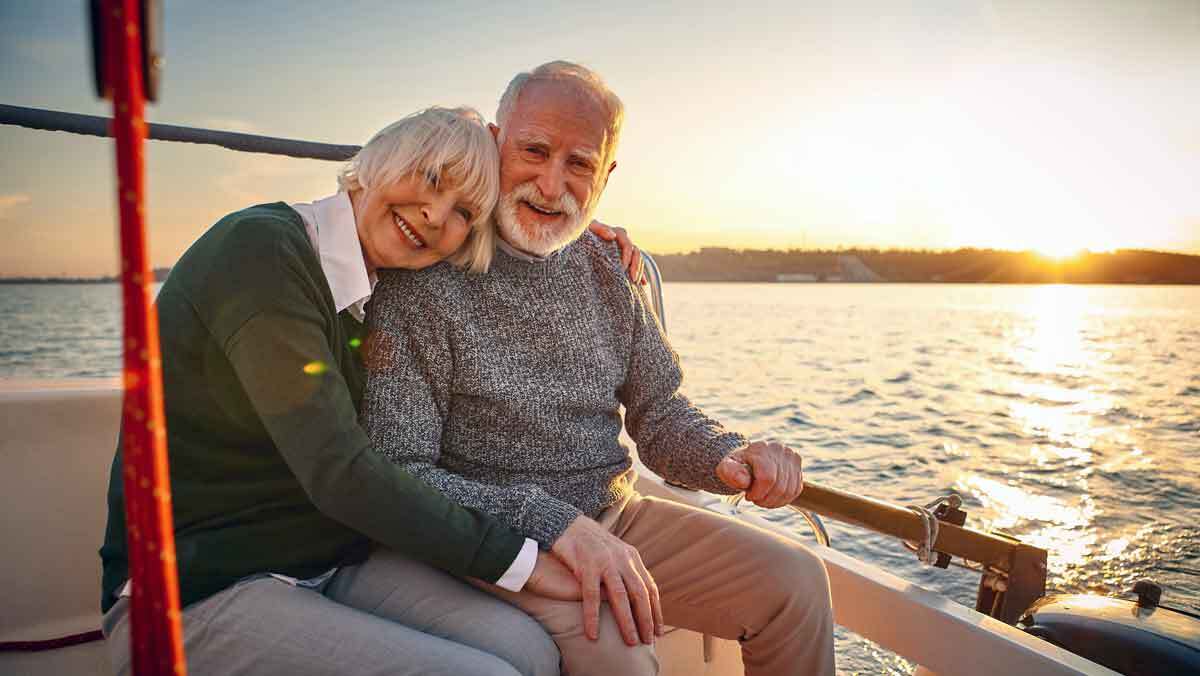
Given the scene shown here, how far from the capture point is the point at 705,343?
1700 cm

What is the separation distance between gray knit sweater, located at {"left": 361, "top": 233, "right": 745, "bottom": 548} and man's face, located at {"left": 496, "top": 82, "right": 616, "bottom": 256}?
0.25 feet

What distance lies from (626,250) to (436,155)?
→ 636 millimetres

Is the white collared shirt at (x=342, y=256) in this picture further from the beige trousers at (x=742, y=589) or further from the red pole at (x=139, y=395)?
the red pole at (x=139, y=395)

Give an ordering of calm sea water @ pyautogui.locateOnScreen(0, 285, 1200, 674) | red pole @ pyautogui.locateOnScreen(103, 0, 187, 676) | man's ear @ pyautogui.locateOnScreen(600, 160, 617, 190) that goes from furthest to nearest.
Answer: calm sea water @ pyautogui.locateOnScreen(0, 285, 1200, 674) < man's ear @ pyautogui.locateOnScreen(600, 160, 617, 190) < red pole @ pyautogui.locateOnScreen(103, 0, 187, 676)

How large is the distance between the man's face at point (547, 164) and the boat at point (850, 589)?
771mm

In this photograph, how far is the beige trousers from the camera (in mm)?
1311

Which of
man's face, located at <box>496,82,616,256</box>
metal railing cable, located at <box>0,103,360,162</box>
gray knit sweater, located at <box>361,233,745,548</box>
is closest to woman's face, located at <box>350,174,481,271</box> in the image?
gray knit sweater, located at <box>361,233,745,548</box>

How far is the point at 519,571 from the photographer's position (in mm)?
1124

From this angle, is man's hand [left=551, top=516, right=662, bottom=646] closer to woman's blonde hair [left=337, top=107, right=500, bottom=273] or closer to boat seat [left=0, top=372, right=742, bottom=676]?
woman's blonde hair [left=337, top=107, right=500, bottom=273]

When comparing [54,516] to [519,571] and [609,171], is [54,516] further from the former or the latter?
[609,171]

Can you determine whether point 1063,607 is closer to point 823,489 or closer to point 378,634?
point 823,489

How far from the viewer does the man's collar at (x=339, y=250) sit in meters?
1.17

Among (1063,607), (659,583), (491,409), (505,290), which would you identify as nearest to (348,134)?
(505,290)

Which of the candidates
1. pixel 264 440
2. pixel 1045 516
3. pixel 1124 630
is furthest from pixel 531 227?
pixel 1045 516
